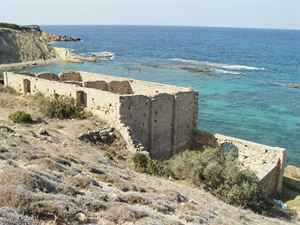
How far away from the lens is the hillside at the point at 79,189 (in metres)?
8.27

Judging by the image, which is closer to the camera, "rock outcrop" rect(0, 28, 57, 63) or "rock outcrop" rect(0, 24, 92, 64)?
"rock outcrop" rect(0, 28, 57, 63)

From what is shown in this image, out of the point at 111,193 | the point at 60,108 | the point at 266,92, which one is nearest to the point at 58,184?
the point at 111,193

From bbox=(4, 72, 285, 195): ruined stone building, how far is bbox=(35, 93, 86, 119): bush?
1.69 ft

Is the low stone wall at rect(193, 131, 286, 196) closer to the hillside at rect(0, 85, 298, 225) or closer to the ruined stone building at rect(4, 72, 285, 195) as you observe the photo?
the ruined stone building at rect(4, 72, 285, 195)

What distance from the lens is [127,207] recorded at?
9812 millimetres

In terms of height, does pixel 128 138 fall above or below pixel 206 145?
above

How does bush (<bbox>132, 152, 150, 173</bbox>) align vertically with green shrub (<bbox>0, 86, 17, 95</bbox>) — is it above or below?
below

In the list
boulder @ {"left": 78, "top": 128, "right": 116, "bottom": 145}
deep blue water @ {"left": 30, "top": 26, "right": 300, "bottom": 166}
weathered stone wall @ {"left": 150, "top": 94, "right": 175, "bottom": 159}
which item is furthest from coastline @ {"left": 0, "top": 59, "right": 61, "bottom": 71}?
boulder @ {"left": 78, "top": 128, "right": 116, "bottom": 145}

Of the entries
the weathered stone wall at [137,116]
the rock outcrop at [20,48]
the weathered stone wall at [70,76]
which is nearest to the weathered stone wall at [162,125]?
the weathered stone wall at [137,116]

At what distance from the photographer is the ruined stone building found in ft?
71.0

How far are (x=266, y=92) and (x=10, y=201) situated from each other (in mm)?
48638

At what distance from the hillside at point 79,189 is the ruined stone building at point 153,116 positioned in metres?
1.75

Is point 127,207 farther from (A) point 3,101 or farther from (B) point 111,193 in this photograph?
(A) point 3,101

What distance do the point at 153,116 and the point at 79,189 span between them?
495 inches
